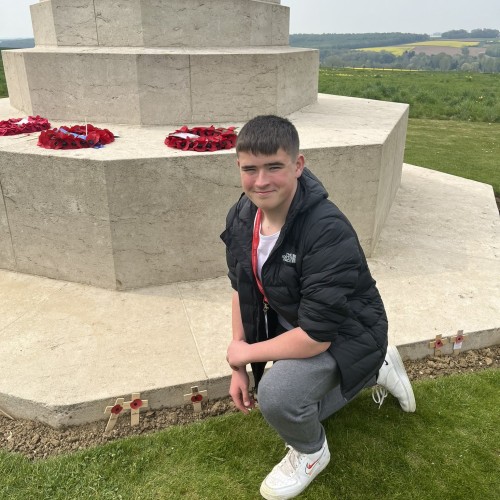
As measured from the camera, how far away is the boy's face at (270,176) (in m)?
1.99

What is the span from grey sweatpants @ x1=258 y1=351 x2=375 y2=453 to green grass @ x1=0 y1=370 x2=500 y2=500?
0.44m

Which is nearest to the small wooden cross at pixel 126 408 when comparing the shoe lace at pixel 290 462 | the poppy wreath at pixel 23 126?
the shoe lace at pixel 290 462

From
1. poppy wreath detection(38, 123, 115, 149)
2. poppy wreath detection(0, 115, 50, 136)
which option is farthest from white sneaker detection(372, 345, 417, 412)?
poppy wreath detection(0, 115, 50, 136)

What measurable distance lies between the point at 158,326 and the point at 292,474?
1.60m

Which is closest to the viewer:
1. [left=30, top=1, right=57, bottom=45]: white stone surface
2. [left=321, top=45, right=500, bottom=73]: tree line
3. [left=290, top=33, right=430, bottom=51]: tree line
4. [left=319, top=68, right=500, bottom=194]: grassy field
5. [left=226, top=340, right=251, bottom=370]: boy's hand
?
[left=226, top=340, right=251, bottom=370]: boy's hand

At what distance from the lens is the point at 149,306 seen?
3.88m

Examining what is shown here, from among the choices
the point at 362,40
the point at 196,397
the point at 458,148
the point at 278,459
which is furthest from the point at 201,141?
the point at 362,40

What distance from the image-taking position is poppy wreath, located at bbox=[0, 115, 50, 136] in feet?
15.4

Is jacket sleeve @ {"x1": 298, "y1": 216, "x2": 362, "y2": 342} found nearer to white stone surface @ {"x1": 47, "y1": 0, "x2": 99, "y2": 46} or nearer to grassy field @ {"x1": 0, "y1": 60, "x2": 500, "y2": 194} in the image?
white stone surface @ {"x1": 47, "y1": 0, "x2": 99, "y2": 46}

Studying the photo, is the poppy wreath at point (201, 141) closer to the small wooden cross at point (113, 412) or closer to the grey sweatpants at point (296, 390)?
the small wooden cross at point (113, 412)

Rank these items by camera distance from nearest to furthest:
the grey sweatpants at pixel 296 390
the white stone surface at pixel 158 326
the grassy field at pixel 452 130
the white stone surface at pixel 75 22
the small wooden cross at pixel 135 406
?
the grey sweatpants at pixel 296 390
the small wooden cross at pixel 135 406
the white stone surface at pixel 158 326
the white stone surface at pixel 75 22
the grassy field at pixel 452 130

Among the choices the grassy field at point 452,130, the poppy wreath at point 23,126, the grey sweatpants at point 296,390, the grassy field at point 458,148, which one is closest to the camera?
the grey sweatpants at point 296,390

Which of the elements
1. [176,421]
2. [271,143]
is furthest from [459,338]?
[271,143]

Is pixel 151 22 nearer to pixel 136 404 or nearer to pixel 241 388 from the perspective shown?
pixel 136 404
